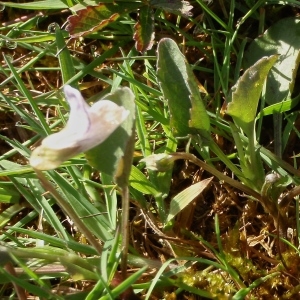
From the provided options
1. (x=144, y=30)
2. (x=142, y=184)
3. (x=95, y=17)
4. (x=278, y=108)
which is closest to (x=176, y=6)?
(x=144, y=30)

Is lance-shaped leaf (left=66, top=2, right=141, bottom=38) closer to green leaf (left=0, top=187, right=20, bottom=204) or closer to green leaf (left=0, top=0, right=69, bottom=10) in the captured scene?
green leaf (left=0, top=0, right=69, bottom=10)

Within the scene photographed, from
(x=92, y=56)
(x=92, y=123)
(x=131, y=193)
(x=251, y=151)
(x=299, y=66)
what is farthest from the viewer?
(x=92, y=56)

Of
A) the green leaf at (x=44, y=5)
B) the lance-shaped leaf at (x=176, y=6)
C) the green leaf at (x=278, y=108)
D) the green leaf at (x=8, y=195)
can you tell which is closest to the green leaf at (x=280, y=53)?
the green leaf at (x=278, y=108)

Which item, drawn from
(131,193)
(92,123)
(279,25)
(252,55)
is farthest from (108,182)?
(279,25)

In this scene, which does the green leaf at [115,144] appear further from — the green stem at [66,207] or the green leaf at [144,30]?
the green leaf at [144,30]

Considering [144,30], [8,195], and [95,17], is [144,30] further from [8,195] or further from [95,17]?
[8,195]

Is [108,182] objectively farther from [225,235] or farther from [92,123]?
[92,123]

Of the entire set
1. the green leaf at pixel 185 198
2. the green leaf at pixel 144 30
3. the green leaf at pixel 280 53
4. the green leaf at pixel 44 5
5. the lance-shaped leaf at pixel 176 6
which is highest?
the lance-shaped leaf at pixel 176 6
